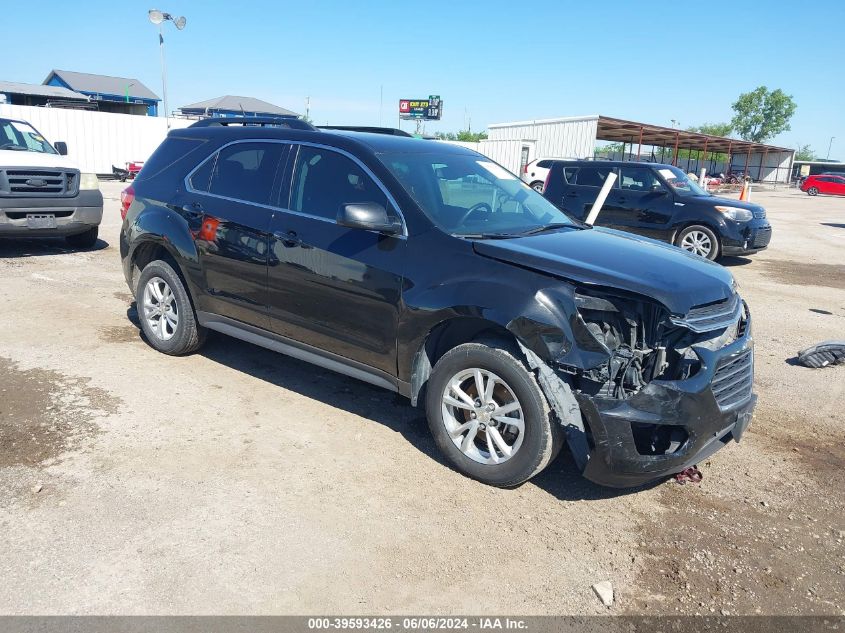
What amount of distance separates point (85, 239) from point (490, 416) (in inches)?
361

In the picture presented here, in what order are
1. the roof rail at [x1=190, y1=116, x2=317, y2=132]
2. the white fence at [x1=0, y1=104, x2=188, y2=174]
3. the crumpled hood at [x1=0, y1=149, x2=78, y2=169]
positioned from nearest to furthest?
1. the roof rail at [x1=190, y1=116, x2=317, y2=132]
2. the crumpled hood at [x1=0, y1=149, x2=78, y2=169]
3. the white fence at [x1=0, y1=104, x2=188, y2=174]

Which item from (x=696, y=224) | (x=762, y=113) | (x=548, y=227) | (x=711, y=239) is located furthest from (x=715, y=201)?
(x=762, y=113)

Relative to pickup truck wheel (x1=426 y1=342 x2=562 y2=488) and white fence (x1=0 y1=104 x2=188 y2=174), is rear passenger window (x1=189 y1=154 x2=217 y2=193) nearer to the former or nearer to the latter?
pickup truck wheel (x1=426 y1=342 x2=562 y2=488)

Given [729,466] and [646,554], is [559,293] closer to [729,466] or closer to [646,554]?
[646,554]

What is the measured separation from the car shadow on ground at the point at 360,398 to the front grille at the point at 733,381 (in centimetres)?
75

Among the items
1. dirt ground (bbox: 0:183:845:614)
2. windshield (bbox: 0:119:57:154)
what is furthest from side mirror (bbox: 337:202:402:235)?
windshield (bbox: 0:119:57:154)

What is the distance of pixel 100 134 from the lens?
2959cm

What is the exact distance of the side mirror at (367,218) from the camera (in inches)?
155

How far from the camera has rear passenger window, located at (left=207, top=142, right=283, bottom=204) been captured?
15.8ft

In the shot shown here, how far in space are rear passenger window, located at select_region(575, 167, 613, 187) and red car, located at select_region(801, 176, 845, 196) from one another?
143 ft

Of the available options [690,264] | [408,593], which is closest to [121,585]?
[408,593]

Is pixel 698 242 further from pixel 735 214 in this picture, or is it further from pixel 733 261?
pixel 733 261

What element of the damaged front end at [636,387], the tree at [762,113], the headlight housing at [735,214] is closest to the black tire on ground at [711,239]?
the headlight housing at [735,214]

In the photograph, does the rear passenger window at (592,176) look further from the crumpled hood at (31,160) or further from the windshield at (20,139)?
the windshield at (20,139)
